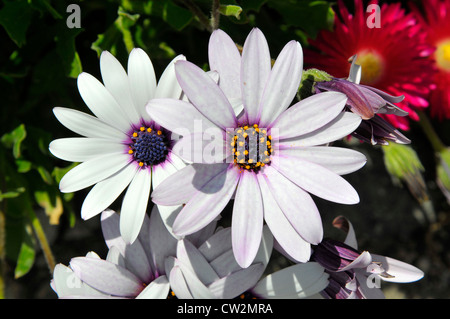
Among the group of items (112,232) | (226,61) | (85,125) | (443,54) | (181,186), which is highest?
(443,54)

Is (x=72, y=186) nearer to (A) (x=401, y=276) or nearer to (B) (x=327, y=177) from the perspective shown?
(B) (x=327, y=177)

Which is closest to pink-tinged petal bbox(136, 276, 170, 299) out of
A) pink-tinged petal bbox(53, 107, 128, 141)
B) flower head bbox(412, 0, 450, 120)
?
pink-tinged petal bbox(53, 107, 128, 141)

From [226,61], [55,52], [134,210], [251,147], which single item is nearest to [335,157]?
[251,147]

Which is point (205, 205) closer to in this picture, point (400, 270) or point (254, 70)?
point (254, 70)

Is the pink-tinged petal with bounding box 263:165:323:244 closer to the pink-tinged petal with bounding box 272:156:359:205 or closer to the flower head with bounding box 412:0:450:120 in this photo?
the pink-tinged petal with bounding box 272:156:359:205

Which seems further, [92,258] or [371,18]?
[371,18]

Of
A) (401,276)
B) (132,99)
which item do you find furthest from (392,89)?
(132,99)

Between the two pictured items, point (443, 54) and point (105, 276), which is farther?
point (443, 54)
